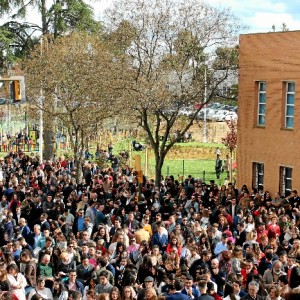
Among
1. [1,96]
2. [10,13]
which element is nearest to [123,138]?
[1,96]

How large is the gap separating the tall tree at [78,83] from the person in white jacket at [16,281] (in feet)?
64.0

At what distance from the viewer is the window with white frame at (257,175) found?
109 ft

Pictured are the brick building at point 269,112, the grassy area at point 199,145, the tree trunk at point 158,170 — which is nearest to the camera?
the brick building at point 269,112

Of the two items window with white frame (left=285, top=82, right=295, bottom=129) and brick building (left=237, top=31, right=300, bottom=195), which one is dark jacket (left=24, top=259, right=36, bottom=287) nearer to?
brick building (left=237, top=31, right=300, bottom=195)

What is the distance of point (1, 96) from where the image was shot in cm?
5200

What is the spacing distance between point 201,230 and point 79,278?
4246mm

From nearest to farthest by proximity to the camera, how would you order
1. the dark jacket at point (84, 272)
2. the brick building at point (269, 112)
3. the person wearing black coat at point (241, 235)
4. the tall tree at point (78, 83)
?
1. the dark jacket at point (84, 272)
2. the person wearing black coat at point (241, 235)
3. the brick building at point (269, 112)
4. the tall tree at point (78, 83)

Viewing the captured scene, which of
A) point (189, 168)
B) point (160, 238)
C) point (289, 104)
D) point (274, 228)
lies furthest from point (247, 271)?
point (189, 168)

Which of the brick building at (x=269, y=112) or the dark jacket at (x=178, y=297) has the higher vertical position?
the brick building at (x=269, y=112)

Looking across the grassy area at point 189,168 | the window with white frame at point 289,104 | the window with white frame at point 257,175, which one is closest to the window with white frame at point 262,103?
the window with white frame at point 289,104

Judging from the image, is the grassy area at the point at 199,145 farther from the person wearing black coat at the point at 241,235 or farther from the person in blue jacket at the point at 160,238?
the person in blue jacket at the point at 160,238

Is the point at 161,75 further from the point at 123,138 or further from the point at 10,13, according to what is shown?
the point at 123,138

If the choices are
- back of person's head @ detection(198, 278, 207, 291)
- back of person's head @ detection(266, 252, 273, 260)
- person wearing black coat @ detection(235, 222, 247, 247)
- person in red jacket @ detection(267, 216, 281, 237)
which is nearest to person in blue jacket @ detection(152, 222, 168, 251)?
person wearing black coat @ detection(235, 222, 247, 247)

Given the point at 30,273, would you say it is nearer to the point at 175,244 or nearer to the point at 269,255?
the point at 175,244
